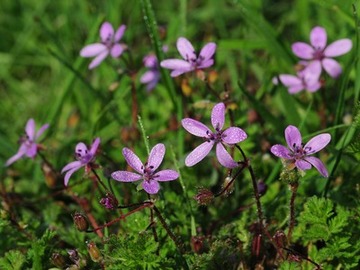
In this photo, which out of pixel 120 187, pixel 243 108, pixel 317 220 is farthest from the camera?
pixel 243 108

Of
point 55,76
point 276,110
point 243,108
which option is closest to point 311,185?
point 243,108

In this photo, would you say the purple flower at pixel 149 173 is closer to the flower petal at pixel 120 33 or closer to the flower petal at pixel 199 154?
the flower petal at pixel 199 154

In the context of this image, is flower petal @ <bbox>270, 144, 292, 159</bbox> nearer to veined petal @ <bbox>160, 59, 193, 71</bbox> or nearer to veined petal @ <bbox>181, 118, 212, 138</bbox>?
veined petal @ <bbox>181, 118, 212, 138</bbox>

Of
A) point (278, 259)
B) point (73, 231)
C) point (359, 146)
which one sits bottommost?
point (278, 259)

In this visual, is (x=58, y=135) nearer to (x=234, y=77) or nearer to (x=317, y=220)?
(x=234, y=77)

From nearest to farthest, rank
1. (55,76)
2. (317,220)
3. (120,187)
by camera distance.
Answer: (317,220)
(120,187)
(55,76)

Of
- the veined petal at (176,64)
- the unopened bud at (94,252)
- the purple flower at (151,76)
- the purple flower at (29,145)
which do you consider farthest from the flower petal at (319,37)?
the unopened bud at (94,252)

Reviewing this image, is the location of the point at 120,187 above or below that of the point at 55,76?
below
